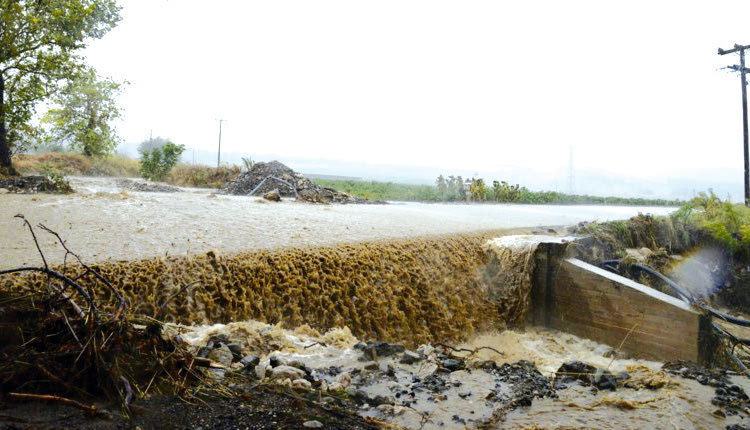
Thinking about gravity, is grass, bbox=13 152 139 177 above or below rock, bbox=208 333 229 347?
above

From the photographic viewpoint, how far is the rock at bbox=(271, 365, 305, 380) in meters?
2.45

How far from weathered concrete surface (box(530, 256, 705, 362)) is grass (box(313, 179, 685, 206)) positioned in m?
8.58

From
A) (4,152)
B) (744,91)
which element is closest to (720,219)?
(744,91)

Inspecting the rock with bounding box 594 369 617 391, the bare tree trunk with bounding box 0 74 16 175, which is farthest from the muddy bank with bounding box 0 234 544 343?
the bare tree trunk with bounding box 0 74 16 175

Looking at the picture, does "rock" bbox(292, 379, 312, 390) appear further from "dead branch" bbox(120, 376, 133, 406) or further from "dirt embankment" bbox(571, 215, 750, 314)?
"dirt embankment" bbox(571, 215, 750, 314)

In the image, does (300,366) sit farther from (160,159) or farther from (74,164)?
(160,159)

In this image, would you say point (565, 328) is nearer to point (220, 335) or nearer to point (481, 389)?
point (481, 389)

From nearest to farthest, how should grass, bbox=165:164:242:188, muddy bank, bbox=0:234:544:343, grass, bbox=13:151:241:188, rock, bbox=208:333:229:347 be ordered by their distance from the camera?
rock, bbox=208:333:229:347, muddy bank, bbox=0:234:544:343, grass, bbox=13:151:241:188, grass, bbox=165:164:242:188

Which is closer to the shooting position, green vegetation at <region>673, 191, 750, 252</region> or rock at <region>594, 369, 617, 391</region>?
rock at <region>594, 369, 617, 391</region>

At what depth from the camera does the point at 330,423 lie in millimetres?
1979

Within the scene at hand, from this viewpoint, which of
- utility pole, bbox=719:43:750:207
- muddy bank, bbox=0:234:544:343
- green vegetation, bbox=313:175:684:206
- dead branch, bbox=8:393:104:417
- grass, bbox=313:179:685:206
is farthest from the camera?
green vegetation, bbox=313:175:684:206

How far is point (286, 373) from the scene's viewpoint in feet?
8.12

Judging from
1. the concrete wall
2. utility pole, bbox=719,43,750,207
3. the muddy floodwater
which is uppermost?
utility pole, bbox=719,43,750,207

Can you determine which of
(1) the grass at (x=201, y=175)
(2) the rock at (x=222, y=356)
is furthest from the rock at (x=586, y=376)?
(1) the grass at (x=201, y=175)
